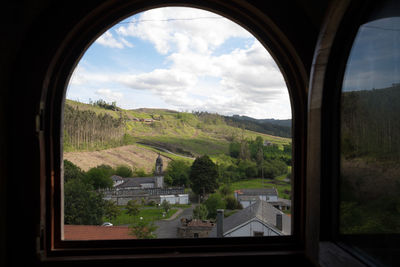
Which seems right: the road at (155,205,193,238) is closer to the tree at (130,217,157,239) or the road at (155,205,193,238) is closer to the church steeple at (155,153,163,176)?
the tree at (130,217,157,239)

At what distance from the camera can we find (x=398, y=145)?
0.93m

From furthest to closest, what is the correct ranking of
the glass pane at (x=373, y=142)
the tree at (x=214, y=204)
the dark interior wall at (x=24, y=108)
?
the tree at (x=214, y=204)
the dark interior wall at (x=24, y=108)
the glass pane at (x=373, y=142)

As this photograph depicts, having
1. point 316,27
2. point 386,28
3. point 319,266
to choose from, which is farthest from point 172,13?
point 319,266

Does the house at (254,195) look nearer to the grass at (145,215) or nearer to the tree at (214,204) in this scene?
the tree at (214,204)

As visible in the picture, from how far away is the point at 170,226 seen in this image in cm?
147

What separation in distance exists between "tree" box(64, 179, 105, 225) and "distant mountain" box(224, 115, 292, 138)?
0.80 metres

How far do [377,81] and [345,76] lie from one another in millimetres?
134

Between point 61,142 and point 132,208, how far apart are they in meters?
0.47

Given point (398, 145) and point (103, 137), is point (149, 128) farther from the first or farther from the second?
point (398, 145)

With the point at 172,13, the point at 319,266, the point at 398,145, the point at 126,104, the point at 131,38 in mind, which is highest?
the point at 172,13

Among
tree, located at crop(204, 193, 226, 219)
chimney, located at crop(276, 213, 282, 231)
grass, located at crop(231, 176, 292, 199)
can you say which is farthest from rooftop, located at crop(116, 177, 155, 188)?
chimney, located at crop(276, 213, 282, 231)

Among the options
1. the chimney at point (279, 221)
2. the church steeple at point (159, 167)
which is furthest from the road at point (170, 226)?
the chimney at point (279, 221)

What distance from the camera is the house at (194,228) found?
145cm

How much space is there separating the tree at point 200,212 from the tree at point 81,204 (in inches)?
18.5
